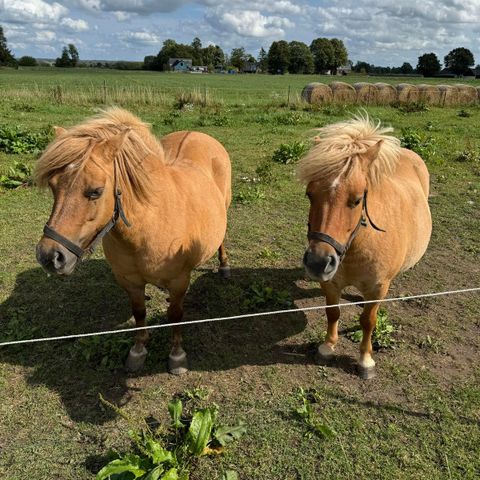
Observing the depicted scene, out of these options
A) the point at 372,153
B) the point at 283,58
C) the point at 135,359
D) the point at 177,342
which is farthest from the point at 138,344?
the point at 283,58

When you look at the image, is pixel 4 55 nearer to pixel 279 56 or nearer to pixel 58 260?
pixel 279 56

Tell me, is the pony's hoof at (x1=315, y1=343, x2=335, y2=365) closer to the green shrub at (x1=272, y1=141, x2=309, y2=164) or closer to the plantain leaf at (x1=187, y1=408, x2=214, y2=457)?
the plantain leaf at (x1=187, y1=408, x2=214, y2=457)

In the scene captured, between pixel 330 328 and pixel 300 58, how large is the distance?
3989 inches

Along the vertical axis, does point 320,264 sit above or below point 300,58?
below

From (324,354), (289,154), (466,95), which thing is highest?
(466,95)

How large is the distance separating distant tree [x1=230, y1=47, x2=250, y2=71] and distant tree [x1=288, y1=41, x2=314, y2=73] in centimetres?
2639

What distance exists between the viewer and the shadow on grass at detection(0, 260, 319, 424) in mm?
3477

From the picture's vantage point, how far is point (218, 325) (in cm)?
420

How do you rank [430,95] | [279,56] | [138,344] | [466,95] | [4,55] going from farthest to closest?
[279,56], [4,55], [466,95], [430,95], [138,344]

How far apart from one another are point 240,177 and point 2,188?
470 centimetres

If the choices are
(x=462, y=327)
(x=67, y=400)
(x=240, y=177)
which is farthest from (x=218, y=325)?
(x=240, y=177)

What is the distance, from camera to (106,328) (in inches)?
164

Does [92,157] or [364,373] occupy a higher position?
[92,157]

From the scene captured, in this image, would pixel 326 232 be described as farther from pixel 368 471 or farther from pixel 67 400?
pixel 67 400
